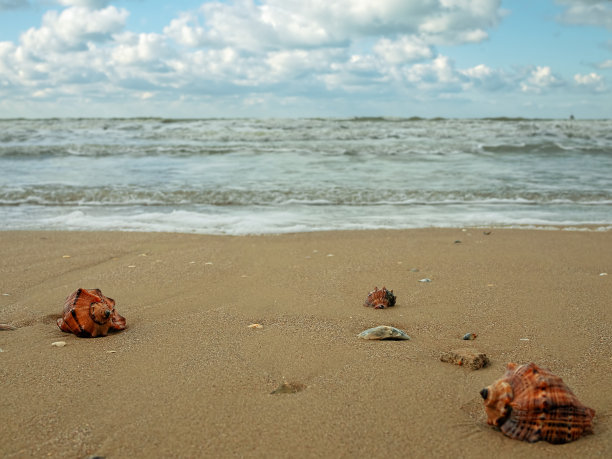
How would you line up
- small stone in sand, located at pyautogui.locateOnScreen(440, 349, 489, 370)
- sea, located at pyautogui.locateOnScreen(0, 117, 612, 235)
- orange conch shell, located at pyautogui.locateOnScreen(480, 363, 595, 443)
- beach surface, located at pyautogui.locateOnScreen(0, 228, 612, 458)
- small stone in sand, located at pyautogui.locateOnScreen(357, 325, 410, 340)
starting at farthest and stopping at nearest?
1. sea, located at pyautogui.locateOnScreen(0, 117, 612, 235)
2. small stone in sand, located at pyautogui.locateOnScreen(357, 325, 410, 340)
3. small stone in sand, located at pyautogui.locateOnScreen(440, 349, 489, 370)
4. beach surface, located at pyautogui.locateOnScreen(0, 228, 612, 458)
5. orange conch shell, located at pyautogui.locateOnScreen(480, 363, 595, 443)

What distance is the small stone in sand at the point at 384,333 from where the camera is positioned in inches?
123

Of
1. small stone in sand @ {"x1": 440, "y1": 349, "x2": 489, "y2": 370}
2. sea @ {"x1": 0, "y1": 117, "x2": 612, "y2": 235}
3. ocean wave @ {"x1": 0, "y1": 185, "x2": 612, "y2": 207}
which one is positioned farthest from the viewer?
ocean wave @ {"x1": 0, "y1": 185, "x2": 612, "y2": 207}

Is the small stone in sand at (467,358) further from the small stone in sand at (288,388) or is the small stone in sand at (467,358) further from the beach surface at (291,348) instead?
the small stone in sand at (288,388)

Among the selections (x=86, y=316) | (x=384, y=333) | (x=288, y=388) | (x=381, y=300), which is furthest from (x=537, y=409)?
(x=86, y=316)

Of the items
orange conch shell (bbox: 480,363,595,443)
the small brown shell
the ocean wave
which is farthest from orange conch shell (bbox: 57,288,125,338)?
the ocean wave

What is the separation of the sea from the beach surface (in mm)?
1898

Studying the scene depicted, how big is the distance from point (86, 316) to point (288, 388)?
1.39m

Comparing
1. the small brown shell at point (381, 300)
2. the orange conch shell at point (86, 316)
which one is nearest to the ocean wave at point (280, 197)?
the small brown shell at point (381, 300)

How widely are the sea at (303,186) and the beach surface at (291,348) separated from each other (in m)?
1.90

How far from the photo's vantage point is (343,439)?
6.79ft

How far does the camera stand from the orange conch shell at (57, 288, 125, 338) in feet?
10.4

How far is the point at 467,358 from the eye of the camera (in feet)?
8.98

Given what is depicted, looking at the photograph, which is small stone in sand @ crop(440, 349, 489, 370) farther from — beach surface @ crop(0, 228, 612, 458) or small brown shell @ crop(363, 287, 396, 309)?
small brown shell @ crop(363, 287, 396, 309)

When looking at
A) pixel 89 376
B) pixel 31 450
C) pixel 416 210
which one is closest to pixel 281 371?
pixel 89 376
